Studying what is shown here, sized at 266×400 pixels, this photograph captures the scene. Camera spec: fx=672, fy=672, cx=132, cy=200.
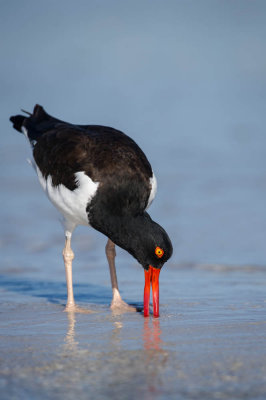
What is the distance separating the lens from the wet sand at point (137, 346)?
290 centimetres

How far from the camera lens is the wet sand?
2.90m

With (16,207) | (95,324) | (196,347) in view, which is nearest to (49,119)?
(95,324)

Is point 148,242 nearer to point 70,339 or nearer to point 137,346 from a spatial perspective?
point 70,339

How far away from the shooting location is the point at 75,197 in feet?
18.6

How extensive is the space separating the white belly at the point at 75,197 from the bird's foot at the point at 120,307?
2.42 ft

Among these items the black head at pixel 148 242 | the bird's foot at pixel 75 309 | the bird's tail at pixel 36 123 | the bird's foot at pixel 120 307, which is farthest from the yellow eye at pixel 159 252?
the bird's tail at pixel 36 123

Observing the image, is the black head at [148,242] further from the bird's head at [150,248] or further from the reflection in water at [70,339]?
the reflection in water at [70,339]

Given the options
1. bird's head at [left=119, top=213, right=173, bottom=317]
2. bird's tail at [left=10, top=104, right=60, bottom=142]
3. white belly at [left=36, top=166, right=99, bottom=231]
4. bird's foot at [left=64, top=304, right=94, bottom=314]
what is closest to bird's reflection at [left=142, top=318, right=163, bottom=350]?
bird's head at [left=119, top=213, right=173, bottom=317]

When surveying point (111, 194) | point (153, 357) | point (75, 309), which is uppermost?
point (111, 194)

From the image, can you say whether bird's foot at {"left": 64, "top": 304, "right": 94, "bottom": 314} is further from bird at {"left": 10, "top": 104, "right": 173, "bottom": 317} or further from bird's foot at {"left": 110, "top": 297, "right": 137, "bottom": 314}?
bird's foot at {"left": 110, "top": 297, "right": 137, "bottom": 314}

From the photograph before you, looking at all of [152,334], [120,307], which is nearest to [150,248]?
[120,307]

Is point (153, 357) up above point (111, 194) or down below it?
below

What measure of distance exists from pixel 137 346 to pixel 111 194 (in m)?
1.96

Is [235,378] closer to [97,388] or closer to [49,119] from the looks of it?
[97,388]
